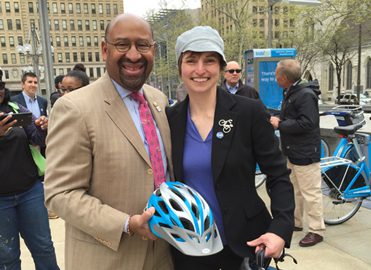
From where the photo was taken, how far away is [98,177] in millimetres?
1617

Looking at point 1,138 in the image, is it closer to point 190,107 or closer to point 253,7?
point 190,107

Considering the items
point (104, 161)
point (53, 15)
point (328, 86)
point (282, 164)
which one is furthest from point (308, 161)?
point (53, 15)

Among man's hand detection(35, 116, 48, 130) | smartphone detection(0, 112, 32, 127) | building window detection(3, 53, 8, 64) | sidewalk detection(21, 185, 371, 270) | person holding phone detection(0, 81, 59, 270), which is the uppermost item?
building window detection(3, 53, 8, 64)

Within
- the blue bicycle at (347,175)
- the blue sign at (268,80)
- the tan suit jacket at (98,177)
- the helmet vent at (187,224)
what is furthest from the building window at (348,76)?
the helmet vent at (187,224)

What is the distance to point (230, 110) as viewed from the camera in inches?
73.7

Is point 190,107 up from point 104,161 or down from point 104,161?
up

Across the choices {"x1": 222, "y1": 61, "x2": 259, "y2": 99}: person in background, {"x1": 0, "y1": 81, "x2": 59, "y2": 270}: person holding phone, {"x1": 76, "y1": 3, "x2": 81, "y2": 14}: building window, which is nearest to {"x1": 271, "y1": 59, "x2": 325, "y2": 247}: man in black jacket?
{"x1": 222, "y1": 61, "x2": 259, "y2": 99}: person in background

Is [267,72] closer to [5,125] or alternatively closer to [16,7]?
[5,125]

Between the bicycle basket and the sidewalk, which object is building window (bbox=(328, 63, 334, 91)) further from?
the sidewalk

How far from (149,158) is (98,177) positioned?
0.84ft

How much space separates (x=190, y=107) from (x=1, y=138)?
1.66 meters

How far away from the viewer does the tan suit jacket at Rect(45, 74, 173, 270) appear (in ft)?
5.11

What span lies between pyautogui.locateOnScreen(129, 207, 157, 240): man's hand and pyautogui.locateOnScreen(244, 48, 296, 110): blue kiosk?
8.53 meters

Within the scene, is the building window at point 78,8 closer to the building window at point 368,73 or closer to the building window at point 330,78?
the building window at point 330,78
